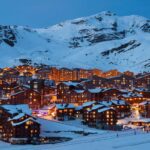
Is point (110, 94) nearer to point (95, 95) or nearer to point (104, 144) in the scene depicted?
point (95, 95)

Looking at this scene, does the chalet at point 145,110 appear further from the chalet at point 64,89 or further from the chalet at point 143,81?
the chalet at point 143,81

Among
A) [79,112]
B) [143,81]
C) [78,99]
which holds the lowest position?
[79,112]

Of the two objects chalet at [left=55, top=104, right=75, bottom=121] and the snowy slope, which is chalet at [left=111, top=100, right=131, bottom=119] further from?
the snowy slope

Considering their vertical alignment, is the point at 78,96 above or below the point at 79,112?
above

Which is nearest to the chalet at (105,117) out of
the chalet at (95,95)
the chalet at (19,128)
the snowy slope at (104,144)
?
the snowy slope at (104,144)

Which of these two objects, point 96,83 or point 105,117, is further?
point 96,83

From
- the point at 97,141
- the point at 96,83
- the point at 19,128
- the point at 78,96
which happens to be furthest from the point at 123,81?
the point at 97,141

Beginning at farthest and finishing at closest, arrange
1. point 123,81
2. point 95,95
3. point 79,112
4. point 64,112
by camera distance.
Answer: point 123,81
point 95,95
point 79,112
point 64,112

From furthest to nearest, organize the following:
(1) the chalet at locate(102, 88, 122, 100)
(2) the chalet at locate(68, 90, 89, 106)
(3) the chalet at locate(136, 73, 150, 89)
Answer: (3) the chalet at locate(136, 73, 150, 89) → (1) the chalet at locate(102, 88, 122, 100) → (2) the chalet at locate(68, 90, 89, 106)

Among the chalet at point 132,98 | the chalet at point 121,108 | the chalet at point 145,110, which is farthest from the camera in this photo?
the chalet at point 132,98

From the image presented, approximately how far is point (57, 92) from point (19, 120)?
39.3 m

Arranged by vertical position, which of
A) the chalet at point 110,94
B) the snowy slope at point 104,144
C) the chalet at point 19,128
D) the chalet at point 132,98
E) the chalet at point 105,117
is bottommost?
the snowy slope at point 104,144

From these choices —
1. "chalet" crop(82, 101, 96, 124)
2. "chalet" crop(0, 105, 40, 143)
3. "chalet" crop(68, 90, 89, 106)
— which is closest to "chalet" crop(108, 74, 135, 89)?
"chalet" crop(68, 90, 89, 106)

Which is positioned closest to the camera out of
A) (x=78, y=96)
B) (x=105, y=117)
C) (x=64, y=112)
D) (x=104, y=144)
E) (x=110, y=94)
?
(x=104, y=144)
